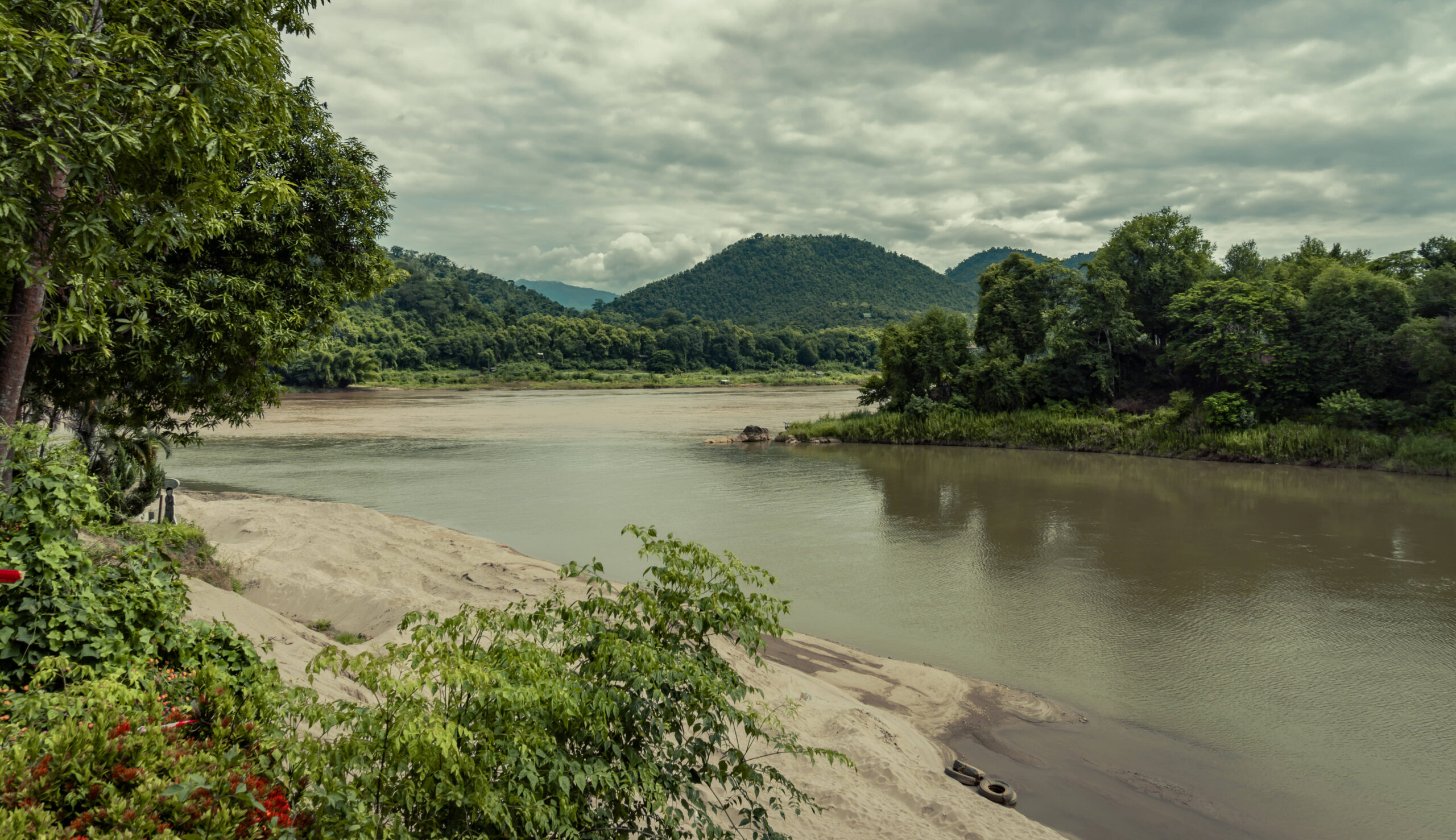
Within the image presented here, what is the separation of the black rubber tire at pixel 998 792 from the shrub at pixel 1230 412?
3114cm

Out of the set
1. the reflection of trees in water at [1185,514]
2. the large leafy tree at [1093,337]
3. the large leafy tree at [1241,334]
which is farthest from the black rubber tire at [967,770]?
the large leafy tree at [1093,337]

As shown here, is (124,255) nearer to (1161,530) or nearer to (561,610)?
(561,610)

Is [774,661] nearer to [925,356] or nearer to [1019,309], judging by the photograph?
[925,356]

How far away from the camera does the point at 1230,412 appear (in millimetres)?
32188

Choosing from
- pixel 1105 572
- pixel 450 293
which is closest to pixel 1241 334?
pixel 1105 572

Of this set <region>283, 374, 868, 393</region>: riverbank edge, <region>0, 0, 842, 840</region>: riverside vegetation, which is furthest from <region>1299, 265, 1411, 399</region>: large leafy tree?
<region>283, 374, 868, 393</region>: riverbank edge

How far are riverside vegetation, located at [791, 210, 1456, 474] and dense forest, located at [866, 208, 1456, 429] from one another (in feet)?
0.24

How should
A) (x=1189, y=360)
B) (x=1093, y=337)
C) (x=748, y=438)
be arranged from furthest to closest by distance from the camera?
(x=748, y=438) → (x=1093, y=337) → (x=1189, y=360)

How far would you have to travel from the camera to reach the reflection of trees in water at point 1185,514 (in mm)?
16516

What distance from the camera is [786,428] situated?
4444cm

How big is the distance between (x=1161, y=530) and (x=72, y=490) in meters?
21.3

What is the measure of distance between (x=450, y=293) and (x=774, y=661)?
13413 centimetres

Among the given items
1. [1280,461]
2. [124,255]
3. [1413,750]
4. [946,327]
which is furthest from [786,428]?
[124,255]

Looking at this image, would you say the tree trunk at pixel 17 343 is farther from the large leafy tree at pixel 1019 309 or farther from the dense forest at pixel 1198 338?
the large leafy tree at pixel 1019 309
